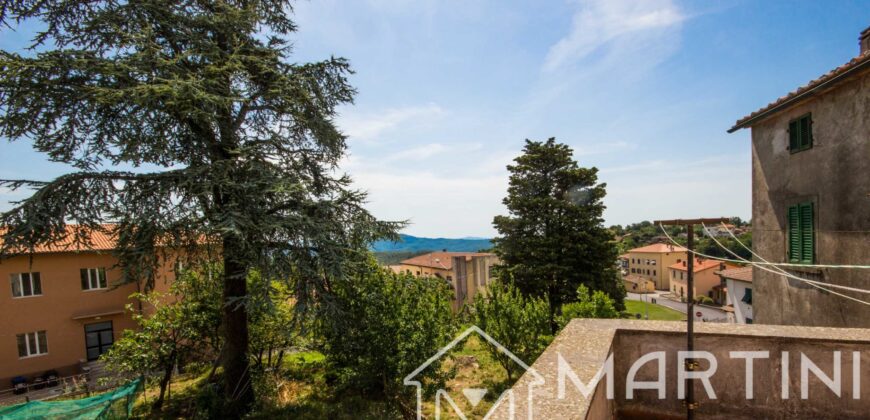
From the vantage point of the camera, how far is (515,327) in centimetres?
1071

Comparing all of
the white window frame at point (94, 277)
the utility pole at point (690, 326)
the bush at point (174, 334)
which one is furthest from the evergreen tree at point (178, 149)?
the white window frame at point (94, 277)

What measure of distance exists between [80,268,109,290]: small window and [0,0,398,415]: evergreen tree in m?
13.8

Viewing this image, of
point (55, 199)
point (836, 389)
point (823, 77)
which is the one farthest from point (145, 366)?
point (823, 77)

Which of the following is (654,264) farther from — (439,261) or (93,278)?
(93,278)

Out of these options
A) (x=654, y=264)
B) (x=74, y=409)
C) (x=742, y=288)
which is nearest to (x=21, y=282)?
(x=74, y=409)

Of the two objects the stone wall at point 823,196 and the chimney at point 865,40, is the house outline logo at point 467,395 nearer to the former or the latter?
the stone wall at point 823,196

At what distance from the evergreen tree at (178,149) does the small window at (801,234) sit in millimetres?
10055

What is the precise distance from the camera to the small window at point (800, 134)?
7.70 m

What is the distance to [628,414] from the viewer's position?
3830 mm

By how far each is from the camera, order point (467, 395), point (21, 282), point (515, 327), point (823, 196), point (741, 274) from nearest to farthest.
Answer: point (823, 196), point (515, 327), point (467, 395), point (21, 282), point (741, 274)

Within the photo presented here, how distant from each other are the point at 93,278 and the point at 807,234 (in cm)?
2777

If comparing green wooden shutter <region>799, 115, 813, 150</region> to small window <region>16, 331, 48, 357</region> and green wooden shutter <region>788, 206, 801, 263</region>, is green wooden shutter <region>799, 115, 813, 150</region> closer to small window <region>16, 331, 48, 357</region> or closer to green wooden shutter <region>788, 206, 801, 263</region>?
green wooden shutter <region>788, 206, 801, 263</region>

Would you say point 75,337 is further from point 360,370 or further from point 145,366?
point 360,370

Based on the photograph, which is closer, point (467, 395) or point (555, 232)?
point (467, 395)
